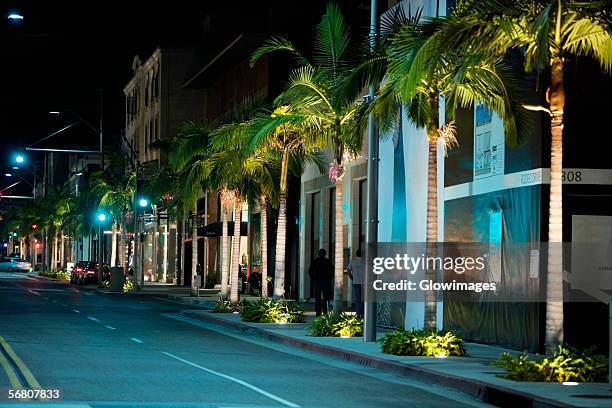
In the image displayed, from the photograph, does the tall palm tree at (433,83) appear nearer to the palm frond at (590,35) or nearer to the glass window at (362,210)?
the palm frond at (590,35)

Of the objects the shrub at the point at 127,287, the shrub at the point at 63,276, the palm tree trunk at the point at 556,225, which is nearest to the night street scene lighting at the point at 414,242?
the palm tree trunk at the point at 556,225

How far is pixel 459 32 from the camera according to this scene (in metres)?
16.9

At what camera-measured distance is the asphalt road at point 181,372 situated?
14.7 meters

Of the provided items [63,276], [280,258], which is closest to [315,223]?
[280,258]

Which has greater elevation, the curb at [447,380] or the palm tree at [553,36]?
the palm tree at [553,36]

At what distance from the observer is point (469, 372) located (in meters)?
18.1

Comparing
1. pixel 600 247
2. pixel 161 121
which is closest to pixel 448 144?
pixel 600 247

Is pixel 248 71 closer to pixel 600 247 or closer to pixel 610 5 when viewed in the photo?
pixel 600 247

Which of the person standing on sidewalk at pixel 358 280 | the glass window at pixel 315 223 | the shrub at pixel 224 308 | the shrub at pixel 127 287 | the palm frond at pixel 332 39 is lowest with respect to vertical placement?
the shrub at pixel 127 287

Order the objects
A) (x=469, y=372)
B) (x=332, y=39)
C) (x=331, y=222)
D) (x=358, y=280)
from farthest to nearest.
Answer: (x=331, y=222) → (x=358, y=280) → (x=332, y=39) → (x=469, y=372)

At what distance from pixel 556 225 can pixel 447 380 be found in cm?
278

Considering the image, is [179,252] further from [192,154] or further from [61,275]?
[192,154]

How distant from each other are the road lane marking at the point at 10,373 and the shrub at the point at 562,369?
6823 mm

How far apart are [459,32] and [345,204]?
2473 centimetres
